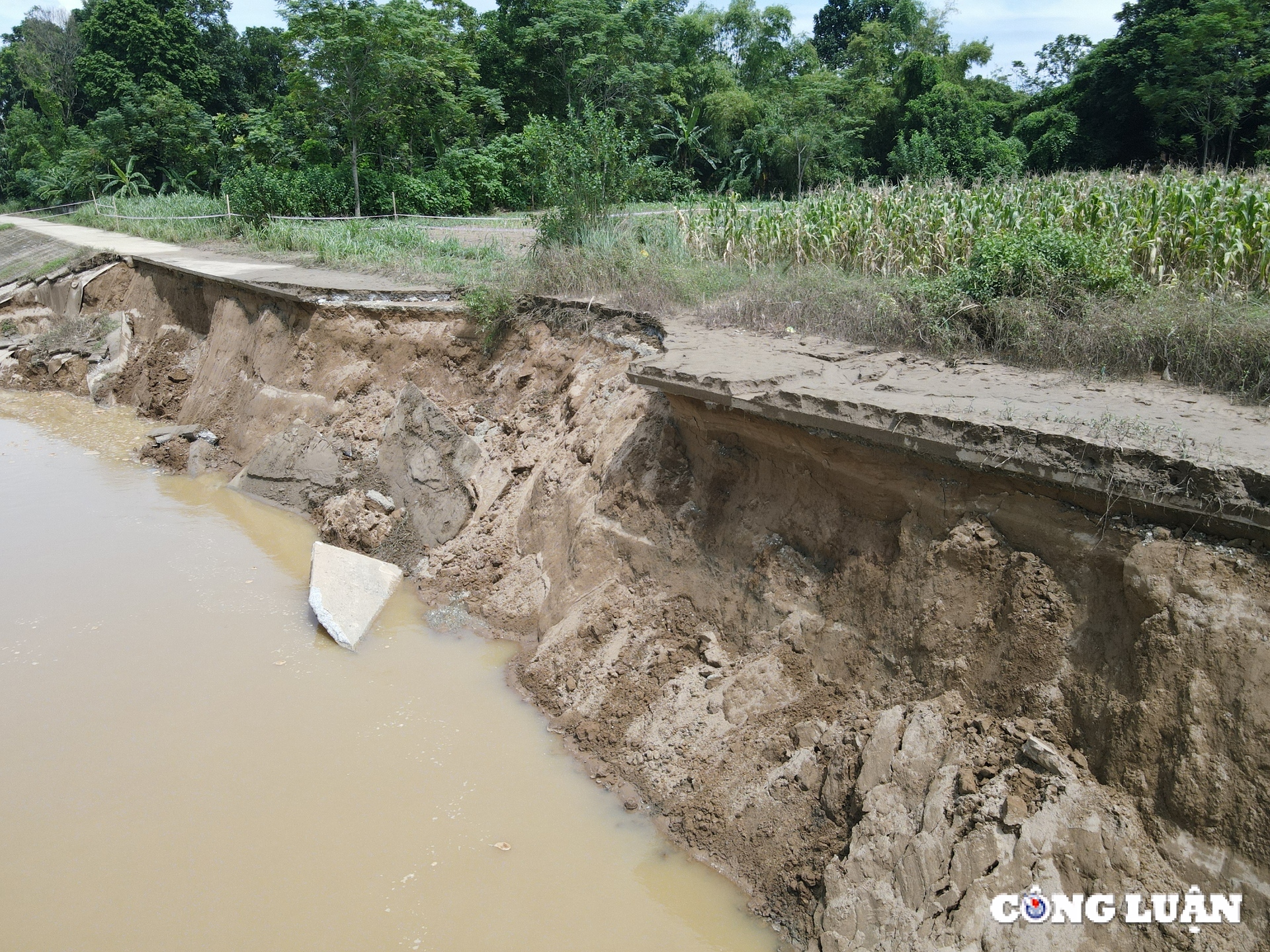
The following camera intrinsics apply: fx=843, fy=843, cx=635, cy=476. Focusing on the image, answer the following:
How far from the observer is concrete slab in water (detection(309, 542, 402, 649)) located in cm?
610

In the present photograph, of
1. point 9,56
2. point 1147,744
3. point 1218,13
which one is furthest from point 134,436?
point 9,56

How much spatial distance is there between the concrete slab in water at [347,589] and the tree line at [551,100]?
40.5 feet

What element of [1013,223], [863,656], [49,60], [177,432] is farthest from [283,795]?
[49,60]

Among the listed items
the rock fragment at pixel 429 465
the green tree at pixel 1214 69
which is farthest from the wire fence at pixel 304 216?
the green tree at pixel 1214 69

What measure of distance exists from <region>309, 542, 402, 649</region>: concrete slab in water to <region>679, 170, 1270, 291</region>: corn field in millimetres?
5164

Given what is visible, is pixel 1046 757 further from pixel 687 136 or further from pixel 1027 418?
pixel 687 136

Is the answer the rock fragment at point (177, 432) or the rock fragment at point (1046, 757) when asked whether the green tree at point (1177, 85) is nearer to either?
the rock fragment at point (1046, 757)

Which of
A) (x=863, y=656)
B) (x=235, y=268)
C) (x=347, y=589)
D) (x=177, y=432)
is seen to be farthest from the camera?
(x=235, y=268)

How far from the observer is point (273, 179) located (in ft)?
56.9

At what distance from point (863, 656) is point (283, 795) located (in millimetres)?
3153

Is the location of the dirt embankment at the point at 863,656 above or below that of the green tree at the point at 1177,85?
below

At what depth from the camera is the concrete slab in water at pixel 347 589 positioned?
20.0ft

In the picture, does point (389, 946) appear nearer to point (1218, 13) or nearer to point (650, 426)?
point (650, 426)

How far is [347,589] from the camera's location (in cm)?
643
